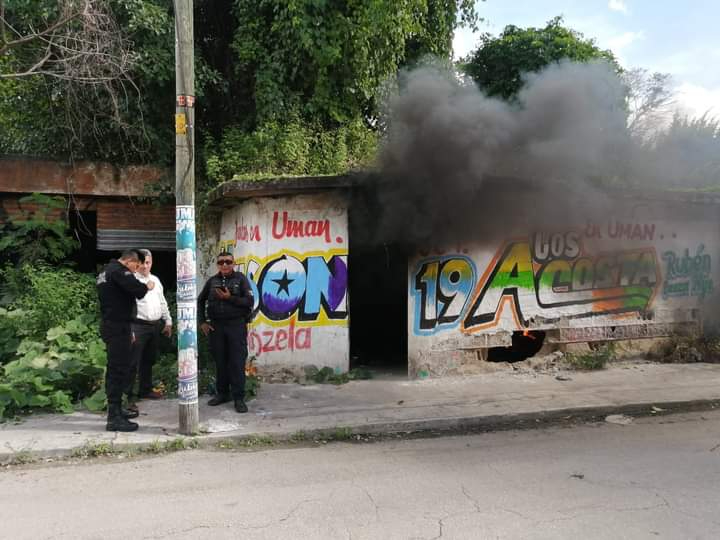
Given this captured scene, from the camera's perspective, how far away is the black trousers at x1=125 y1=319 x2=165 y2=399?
20.5 feet

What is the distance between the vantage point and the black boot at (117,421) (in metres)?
5.35

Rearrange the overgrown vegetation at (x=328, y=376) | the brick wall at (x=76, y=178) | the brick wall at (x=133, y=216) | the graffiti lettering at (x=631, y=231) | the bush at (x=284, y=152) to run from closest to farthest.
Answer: the overgrown vegetation at (x=328, y=376)
the graffiti lettering at (x=631, y=231)
the bush at (x=284, y=152)
the brick wall at (x=76, y=178)
the brick wall at (x=133, y=216)

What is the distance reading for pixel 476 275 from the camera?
7.85 m

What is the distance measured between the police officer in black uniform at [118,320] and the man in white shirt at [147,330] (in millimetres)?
743

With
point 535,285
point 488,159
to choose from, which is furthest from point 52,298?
point 535,285

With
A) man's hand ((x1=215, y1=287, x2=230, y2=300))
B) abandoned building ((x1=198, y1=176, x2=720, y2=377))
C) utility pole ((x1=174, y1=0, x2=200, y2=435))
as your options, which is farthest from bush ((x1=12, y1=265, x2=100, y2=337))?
utility pole ((x1=174, y1=0, x2=200, y2=435))

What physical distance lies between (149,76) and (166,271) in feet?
12.6

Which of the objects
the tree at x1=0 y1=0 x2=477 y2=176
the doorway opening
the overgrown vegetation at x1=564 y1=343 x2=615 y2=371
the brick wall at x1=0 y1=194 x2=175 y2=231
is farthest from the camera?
the brick wall at x1=0 y1=194 x2=175 y2=231

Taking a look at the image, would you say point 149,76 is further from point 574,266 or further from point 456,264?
point 574,266

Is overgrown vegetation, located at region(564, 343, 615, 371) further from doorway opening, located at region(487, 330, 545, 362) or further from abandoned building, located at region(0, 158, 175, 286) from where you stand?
abandoned building, located at region(0, 158, 175, 286)

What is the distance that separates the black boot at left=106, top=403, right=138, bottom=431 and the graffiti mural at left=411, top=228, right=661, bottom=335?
3915 mm

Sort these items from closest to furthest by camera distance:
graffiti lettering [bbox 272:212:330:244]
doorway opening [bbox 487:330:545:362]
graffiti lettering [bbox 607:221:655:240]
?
graffiti lettering [bbox 272:212:330:244] → graffiti lettering [bbox 607:221:655:240] → doorway opening [bbox 487:330:545:362]

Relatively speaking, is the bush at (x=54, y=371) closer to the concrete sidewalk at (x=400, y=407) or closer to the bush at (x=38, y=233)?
the concrete sidewalk at (x=400, y=407)

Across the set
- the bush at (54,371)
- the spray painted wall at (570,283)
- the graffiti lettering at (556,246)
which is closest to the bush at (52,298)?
the bush at (54,371)
